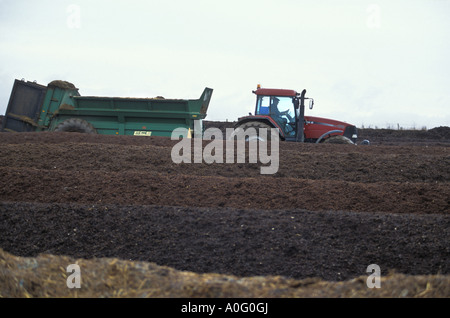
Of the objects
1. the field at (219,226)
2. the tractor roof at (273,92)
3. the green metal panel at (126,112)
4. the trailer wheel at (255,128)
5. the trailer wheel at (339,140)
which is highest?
the tractor roof at (273,92)

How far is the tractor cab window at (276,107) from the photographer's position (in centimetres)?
1507

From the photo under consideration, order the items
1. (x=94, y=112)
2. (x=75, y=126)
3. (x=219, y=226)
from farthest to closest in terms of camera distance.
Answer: (x=94, y=112) < (x=75, y=126) < (x=219, y=226)

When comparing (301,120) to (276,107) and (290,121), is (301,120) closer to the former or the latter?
(290,121)

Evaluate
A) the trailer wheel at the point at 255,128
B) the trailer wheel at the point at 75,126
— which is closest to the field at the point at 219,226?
the trailer wheel at the point at 255,128

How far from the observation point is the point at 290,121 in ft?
50.2

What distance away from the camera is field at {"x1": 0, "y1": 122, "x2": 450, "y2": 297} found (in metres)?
2.72

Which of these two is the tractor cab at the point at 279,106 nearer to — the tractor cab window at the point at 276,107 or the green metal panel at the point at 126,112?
the tractor cab window at the point at 276,107

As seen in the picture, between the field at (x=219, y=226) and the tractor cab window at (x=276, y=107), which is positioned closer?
the field at (x=219, y=226)

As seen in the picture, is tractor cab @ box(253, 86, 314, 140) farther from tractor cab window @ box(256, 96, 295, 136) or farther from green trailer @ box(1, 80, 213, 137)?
green trailer @ box(1, 80, 213, 137)

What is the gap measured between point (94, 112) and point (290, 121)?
7913 mm

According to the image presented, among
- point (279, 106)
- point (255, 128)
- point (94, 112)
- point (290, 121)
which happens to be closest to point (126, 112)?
point (94, 112)

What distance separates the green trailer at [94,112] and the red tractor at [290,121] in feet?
9.25
